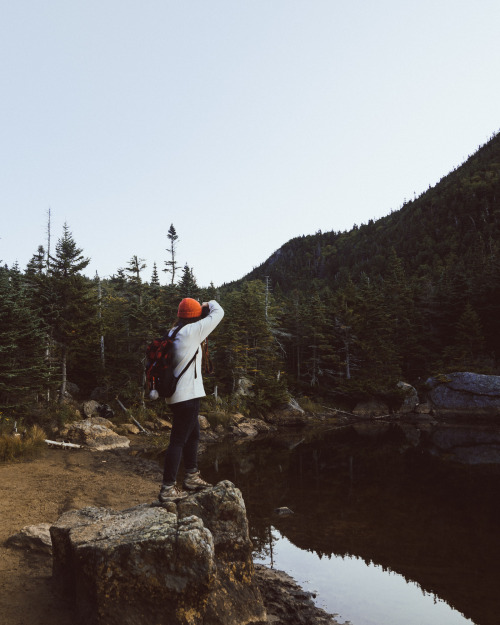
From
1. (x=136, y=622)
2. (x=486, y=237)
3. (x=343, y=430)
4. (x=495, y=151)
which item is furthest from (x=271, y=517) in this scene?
(x=495, y=151)

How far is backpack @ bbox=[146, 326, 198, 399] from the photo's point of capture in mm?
4574

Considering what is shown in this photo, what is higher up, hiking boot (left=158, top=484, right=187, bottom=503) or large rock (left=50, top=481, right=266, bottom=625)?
hiking boot (left=158, top=484, right=187, bottom=503)

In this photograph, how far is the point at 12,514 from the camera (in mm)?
6887

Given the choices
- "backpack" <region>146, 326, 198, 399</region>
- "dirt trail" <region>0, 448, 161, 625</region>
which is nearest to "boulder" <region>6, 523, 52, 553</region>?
"dirt trail" <region>0, 448, 161, 625</region>

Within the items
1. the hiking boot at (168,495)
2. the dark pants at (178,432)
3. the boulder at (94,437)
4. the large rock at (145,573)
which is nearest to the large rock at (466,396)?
the boulder at (94,437)

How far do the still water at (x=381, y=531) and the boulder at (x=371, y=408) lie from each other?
51.9 feet

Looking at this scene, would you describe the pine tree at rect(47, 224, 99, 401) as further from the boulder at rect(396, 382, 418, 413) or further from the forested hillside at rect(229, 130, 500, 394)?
the boulder at rect(396, 382, 418, 413)

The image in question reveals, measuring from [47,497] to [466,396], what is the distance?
103 ft

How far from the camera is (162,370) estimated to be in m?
4.60

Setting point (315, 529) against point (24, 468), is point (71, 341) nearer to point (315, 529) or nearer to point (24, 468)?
point (24, 468)

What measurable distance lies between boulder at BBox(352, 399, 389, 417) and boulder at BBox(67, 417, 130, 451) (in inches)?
849

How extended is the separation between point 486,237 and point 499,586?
8651cm

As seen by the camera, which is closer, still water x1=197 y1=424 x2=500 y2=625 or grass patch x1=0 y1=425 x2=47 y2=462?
still water x1=197 y1=424 x2=500 y2=625

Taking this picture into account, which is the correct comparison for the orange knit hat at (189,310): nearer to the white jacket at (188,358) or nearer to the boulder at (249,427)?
the white jacket at (188,358)
